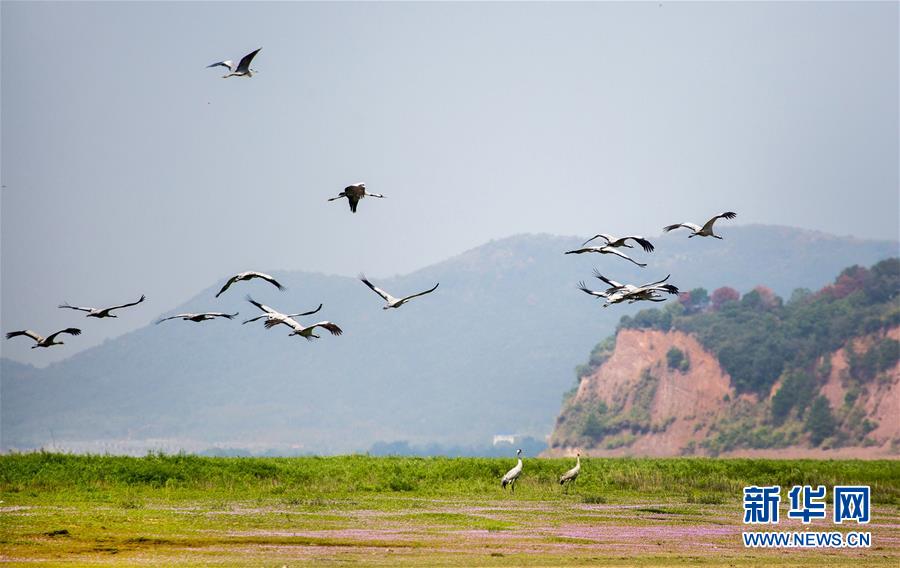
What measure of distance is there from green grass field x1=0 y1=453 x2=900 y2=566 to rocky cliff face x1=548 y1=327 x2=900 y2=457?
99967mm

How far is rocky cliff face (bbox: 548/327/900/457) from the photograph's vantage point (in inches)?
5965

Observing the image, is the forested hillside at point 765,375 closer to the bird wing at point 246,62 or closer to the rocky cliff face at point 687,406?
the rocky cliff face at point 687,406

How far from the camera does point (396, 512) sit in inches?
1492

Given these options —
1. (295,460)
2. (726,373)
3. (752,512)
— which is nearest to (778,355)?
(726,373)

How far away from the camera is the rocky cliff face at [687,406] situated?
15150cm

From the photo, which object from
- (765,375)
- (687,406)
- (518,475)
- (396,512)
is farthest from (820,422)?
(396,512)

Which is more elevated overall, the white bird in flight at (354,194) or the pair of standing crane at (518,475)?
the white bird in flight at (354,194)

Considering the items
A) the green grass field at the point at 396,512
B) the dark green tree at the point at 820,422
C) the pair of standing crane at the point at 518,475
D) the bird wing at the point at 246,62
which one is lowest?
the green grass field at the point at 396,512

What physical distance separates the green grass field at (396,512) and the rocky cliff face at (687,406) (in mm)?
99967

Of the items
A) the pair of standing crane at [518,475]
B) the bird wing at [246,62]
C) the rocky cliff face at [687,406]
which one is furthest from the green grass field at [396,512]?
the rocky cliff face at [687,406]

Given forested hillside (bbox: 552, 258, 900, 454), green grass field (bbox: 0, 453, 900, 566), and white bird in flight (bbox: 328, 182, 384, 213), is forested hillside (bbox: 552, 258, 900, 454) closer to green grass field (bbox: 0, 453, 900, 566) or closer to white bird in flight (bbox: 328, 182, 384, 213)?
green grass field (bbox: 0, 453, 900, 566)

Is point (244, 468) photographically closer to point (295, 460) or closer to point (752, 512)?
point (295, 460)

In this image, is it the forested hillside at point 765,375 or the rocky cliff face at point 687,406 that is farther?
the forested hillside at point 765,375

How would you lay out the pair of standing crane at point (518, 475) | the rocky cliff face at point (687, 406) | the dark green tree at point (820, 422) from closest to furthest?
1. the pair of standing crane at point (518, 475)
2. the rocky cliff face at point (687, 406)
3. the dark green tree at point (820, 422)
